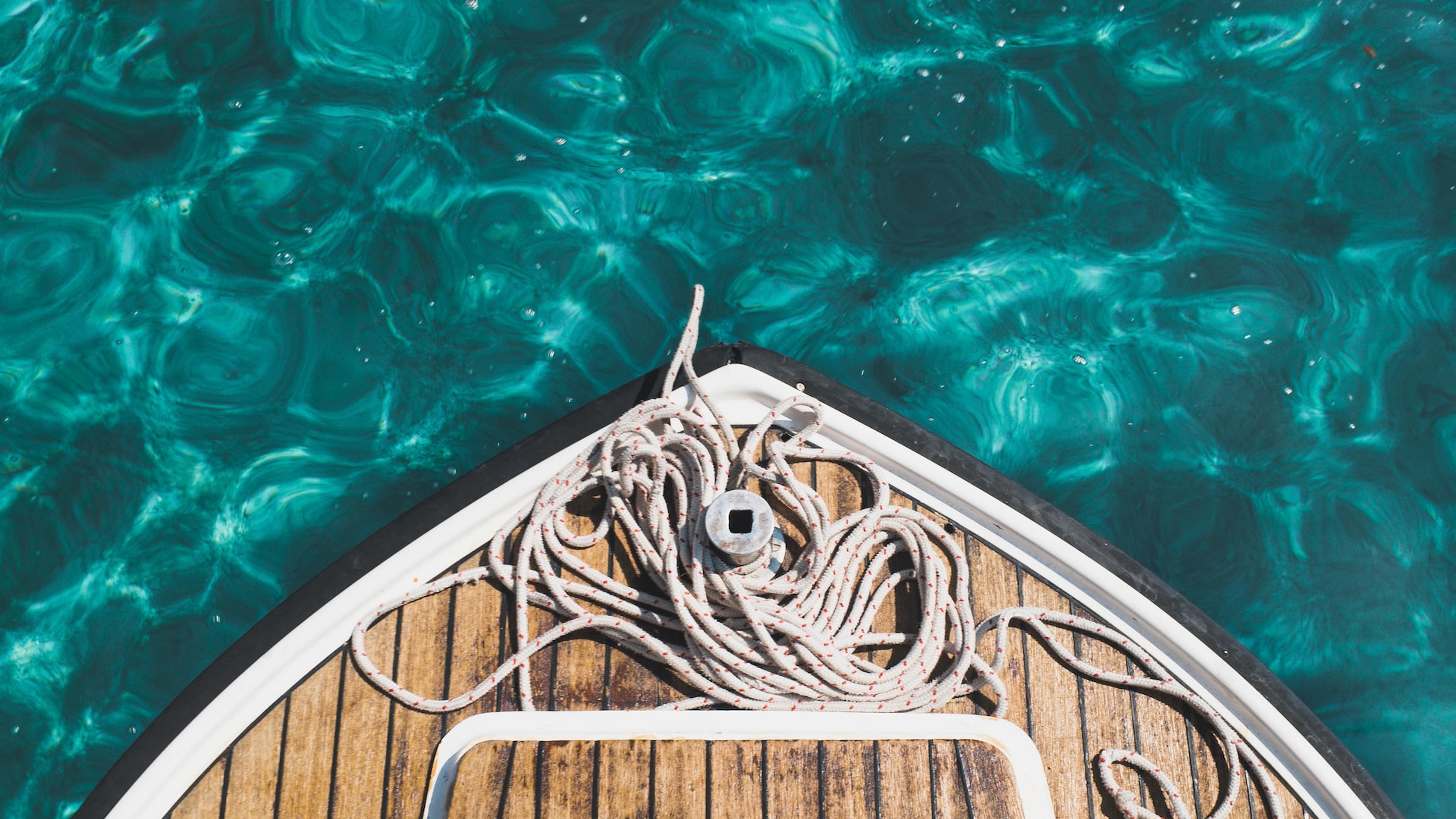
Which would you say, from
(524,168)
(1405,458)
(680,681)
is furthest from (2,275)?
(1405,458)

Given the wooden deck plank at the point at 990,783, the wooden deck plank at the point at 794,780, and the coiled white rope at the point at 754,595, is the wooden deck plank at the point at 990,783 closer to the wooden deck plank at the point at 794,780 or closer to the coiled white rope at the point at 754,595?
the coiled white rope at the point at 754,595

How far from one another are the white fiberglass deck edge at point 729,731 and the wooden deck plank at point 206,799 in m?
0.53

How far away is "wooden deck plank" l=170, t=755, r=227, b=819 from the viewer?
2414mm

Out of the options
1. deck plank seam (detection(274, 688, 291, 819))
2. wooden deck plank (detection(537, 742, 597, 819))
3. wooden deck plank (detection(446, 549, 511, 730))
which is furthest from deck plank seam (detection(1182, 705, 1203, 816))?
deck plank seam (detection(274, 688, 291, 819))

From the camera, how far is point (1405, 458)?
4094mm

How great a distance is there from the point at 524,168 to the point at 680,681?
2519 mm

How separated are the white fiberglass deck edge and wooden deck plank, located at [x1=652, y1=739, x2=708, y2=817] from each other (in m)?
0.03

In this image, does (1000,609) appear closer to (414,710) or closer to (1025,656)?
(1025,656)

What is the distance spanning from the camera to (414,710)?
250 cm

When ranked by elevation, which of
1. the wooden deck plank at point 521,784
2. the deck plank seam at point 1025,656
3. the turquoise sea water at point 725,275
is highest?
the turquoise sea water at point 725,275

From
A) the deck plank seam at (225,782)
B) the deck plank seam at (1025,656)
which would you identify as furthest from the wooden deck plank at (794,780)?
the deck plank seam at (225,782)

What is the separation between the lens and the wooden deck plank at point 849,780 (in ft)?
7.27

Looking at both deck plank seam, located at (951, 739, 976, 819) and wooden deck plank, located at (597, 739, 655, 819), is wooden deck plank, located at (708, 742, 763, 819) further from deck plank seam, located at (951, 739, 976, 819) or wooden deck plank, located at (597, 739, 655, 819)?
deck plank seam, located at (951, 739, 976, 819)

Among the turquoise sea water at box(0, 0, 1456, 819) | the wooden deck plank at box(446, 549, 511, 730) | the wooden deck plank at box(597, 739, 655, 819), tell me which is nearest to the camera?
the wooden deck plank at box(597, 739, 655, 819)
